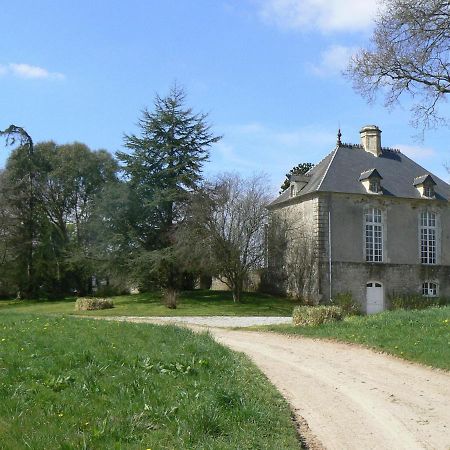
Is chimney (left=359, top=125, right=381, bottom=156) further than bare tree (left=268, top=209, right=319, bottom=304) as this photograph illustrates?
Yes

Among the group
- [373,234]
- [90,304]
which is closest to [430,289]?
[373,234]

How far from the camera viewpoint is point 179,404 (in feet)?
21.4

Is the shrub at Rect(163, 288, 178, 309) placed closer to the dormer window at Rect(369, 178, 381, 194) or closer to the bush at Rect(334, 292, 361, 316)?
the bush at Rect(334, 292, 361, 316)

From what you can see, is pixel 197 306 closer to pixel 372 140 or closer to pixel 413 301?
pixel 413 301

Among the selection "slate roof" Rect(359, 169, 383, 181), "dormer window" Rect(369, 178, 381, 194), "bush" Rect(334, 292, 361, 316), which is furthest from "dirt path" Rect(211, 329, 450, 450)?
"dormer window" Rect(369, 178, 381, 194)

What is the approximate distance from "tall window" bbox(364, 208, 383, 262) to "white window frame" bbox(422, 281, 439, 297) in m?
3.70

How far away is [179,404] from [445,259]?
35.5 m

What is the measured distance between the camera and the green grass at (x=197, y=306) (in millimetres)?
29984

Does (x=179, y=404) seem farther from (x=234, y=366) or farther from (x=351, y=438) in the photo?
(x=234, y=366)

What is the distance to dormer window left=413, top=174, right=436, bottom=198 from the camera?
38.3 meters

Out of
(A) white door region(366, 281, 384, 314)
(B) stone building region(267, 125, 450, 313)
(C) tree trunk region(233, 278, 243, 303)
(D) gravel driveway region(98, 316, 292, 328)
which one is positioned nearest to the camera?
(D) gravel driveway region(98, 316, 292, 328)

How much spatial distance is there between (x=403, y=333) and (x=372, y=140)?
92.3ft

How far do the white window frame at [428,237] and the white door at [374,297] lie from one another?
395cm

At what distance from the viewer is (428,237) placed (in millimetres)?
38625
